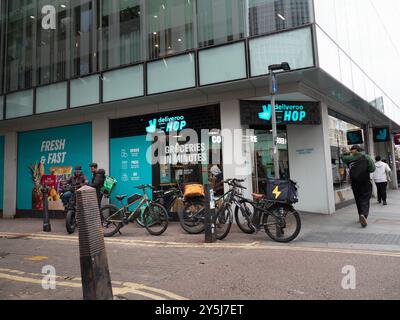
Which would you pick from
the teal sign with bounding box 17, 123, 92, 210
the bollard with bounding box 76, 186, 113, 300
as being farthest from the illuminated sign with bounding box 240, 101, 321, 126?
the bollard with bounding box 76, 186, 113, 300

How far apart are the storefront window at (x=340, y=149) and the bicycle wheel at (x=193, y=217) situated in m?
5.71

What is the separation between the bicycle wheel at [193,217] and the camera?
8570 mm

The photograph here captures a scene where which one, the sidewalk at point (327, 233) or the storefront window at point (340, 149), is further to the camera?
the storefront window at point (340, 149)

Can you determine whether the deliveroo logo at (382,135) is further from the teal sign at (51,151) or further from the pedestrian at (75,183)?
the pedestrian at (75,183)

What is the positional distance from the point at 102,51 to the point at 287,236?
8.96 m

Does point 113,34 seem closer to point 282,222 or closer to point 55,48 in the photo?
point 55,48

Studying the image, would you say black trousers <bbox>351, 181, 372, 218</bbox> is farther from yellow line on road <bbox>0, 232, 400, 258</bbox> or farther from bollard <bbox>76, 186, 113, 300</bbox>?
bollard <bbox>76, 186, 113, 300</bbox>

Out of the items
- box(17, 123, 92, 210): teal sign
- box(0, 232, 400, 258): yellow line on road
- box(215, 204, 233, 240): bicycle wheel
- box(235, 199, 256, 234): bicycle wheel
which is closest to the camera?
box(0, 232, 400, 258): yellow line on road

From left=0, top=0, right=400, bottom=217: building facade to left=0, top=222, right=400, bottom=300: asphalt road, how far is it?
4096mm

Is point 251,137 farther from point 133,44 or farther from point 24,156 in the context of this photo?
point 24,156

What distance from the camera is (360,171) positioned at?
8.79m

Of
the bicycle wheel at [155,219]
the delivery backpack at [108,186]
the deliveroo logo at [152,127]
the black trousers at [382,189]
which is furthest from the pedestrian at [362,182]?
the delivery backpack at [108,186]

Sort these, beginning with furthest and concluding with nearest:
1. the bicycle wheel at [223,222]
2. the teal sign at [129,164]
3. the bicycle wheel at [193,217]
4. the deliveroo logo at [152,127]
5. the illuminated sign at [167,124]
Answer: the teal sign at [129,164] → the deliveroo logo at [152,127] → the illuminated sign at [167,124] → the bicycle wheel at [193,217] → the bicycle wheel at [223,222]

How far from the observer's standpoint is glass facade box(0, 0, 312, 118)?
9938mm
